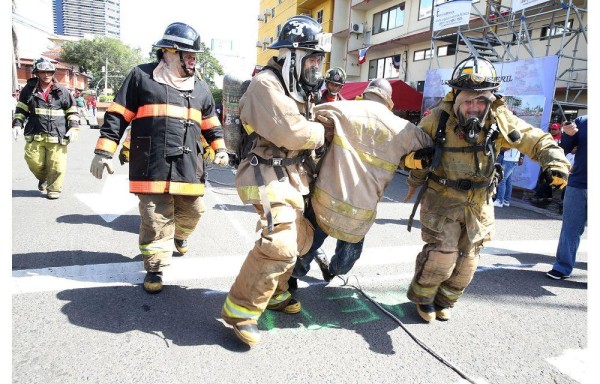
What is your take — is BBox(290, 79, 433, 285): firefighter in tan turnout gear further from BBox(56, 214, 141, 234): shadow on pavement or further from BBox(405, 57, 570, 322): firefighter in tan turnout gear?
BBox(56, 214, 141, 234): shadow on pavement

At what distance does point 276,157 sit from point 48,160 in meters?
5.17

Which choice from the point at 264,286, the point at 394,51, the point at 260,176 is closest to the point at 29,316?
the point at 264,286

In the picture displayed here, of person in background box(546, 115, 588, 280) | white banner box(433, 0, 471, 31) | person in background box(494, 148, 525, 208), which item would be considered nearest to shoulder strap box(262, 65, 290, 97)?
person in background box(546, 115, 588, 280)

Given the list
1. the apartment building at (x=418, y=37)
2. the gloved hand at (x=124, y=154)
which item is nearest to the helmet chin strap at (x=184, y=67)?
the gloved hand at (x=124, y=154)

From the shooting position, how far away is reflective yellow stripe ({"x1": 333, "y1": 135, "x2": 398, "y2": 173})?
273 cm

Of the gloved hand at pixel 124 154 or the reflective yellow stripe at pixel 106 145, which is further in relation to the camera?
the gloved hand at pixel 124 154

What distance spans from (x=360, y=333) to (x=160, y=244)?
176 cm

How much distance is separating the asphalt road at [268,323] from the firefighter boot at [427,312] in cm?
7

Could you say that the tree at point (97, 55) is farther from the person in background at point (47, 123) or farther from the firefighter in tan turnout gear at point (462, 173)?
the firefighter in tan turnout gear at point (462, 173)

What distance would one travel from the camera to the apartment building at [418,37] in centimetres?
1203

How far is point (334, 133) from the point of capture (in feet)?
9.12

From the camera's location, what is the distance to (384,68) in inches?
867

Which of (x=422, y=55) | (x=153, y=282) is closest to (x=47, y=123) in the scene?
(x=153, y=282)

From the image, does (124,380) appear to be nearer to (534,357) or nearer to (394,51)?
(534,357)
